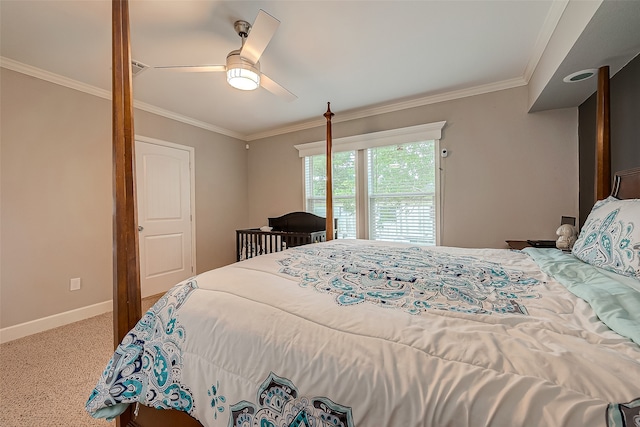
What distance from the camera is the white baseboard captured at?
2.39 m

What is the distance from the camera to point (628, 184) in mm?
1553

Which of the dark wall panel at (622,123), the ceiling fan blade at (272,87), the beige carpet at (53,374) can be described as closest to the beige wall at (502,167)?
the dark wall panel at (622,123)

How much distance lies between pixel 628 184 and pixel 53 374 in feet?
13.0

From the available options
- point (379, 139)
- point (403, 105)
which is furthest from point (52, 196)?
point (403, 105)

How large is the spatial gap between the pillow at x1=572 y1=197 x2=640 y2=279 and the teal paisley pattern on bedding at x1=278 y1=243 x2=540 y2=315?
315 mm

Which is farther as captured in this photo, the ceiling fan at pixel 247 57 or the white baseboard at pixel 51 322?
the white baseboard at pixel 51 322

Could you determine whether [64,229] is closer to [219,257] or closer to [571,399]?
[219,257]

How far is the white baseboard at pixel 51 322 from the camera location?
94.1 inches

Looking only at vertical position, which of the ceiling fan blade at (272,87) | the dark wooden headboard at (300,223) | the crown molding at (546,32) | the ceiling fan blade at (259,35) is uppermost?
the crown molding at (546,32)

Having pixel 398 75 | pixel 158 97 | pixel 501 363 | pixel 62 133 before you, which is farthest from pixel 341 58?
pixel 62 133

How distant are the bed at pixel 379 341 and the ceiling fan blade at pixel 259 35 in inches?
27.1

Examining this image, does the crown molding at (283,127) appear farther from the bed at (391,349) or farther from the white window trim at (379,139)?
the bed at (391,349)

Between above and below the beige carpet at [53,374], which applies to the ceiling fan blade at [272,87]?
above

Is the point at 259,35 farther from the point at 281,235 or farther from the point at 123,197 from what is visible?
the point at 281,235
